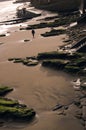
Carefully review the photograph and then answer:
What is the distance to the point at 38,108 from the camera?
17.5 m

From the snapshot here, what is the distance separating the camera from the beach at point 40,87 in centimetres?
1585

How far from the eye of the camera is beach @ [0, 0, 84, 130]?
15849mm

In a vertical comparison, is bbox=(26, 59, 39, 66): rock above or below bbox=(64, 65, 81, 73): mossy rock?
below

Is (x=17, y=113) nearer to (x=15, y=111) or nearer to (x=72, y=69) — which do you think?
(x=15, y=111)

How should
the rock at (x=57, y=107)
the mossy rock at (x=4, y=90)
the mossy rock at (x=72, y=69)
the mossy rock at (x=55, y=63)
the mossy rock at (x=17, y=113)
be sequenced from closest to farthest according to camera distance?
1. the mossy rock at (x=17, y=113)
2. the rock at (x=57, y=107)
3. the mossy rock at (x=4, y=90)
4. the mossy rock at (x=72, y=69)
5. the mossy rock at (x=55, y=63)

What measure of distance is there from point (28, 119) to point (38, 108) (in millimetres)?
1381

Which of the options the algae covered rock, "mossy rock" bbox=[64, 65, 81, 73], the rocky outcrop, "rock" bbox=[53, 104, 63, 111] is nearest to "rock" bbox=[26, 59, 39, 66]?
"mossy rock" bbox=[64, 65, 81, 73]

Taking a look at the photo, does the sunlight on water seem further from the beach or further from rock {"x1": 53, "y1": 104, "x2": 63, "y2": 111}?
rock {"x1": 53, "y1": 104, "x2": 63, "y2": 111}

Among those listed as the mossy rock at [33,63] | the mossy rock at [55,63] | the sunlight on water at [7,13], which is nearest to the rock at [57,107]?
the mossy rock at [55,63]

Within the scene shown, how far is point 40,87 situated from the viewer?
20625 mm

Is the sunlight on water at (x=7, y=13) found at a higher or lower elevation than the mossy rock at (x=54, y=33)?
lower

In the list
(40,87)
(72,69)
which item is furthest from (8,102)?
(72,69)

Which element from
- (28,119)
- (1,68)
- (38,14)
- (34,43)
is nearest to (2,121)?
(28,119)

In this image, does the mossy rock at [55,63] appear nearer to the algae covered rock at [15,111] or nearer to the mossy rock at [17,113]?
the algae covered rock at [15,111]
